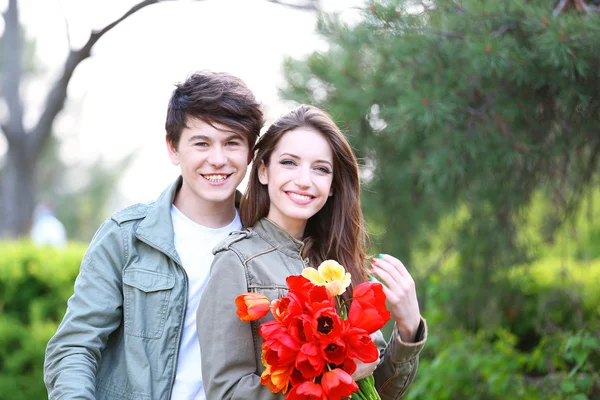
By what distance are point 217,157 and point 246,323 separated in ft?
2.32

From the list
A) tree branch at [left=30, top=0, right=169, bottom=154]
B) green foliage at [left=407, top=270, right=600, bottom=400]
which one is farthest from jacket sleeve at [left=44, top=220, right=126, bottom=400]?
green foliage at [left=407, top=270, right=600, bottom=400]

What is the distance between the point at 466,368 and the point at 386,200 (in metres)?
1.27

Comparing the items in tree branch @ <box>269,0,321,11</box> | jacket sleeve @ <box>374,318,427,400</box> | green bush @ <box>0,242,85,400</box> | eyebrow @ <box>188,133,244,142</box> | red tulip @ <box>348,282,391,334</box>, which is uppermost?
tree branch @ <box>269,0,321,11</box>

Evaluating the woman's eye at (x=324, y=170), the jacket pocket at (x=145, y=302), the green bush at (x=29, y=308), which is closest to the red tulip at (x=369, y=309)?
the woman's eye at (x=324, y=170)

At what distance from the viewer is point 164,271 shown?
104 inches

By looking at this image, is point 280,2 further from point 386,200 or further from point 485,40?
point 386,200

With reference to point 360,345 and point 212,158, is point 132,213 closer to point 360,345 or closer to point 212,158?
point 212,158

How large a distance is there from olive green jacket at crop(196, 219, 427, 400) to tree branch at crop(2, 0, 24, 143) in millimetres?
4228

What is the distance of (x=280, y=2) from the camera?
3.98 m

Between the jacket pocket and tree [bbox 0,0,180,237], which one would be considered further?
tree [bbox 0,0,180,237]

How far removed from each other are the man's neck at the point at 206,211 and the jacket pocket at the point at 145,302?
13.6 inches

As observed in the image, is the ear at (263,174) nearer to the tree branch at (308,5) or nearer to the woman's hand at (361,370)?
the woman's hand at (361,370)

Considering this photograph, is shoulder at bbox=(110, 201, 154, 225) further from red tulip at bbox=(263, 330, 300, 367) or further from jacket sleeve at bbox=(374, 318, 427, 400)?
jacket sleeve at bbox=(374, 318, 427, 400)

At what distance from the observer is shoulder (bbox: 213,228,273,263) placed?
2432mm
